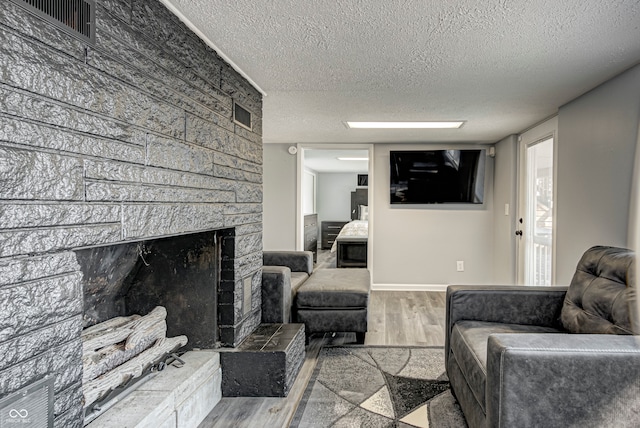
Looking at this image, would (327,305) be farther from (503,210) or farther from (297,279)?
(503,210)

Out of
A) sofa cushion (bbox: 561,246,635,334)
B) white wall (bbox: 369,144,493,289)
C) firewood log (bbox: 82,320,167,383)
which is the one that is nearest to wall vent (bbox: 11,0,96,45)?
firewood log (bbox: 82,320,167,383)

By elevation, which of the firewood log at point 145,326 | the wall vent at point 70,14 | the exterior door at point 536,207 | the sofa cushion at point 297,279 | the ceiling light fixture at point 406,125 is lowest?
the sofa cushion at point 297,279

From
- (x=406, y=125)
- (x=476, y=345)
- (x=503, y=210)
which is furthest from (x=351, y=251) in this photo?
(x=476, y=345)

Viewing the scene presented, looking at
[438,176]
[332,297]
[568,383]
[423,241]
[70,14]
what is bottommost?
[332,297]

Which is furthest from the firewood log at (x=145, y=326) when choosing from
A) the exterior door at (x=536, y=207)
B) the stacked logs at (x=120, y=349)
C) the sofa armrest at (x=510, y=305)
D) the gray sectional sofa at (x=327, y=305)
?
the exterior door at (x=536, y=207)

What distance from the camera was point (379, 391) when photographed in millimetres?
2576

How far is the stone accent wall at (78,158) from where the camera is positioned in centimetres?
102

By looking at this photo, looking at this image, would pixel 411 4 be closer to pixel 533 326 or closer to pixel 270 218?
pixel 533 326

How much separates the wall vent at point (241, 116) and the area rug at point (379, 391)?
1.71 metres

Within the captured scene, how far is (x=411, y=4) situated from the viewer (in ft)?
5.44

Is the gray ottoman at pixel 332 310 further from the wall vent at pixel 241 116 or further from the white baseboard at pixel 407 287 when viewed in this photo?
the white baseboard at pixel 407 287

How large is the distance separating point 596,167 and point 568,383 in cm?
184

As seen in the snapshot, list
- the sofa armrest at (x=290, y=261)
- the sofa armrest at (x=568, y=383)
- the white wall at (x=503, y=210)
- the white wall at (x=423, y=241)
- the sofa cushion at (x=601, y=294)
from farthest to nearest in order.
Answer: the white wall at (x=423, y=241) < the white wall at (x=503, y=210) < the sofa armrest at (x=290, y=261) < the sofa cushion at (x=601, y=294) < the sofa armrest at (x=568, y=383)

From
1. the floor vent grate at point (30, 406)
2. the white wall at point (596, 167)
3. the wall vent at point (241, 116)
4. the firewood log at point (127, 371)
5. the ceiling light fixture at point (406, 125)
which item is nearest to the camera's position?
the floor vent grate at point (30, 406)
